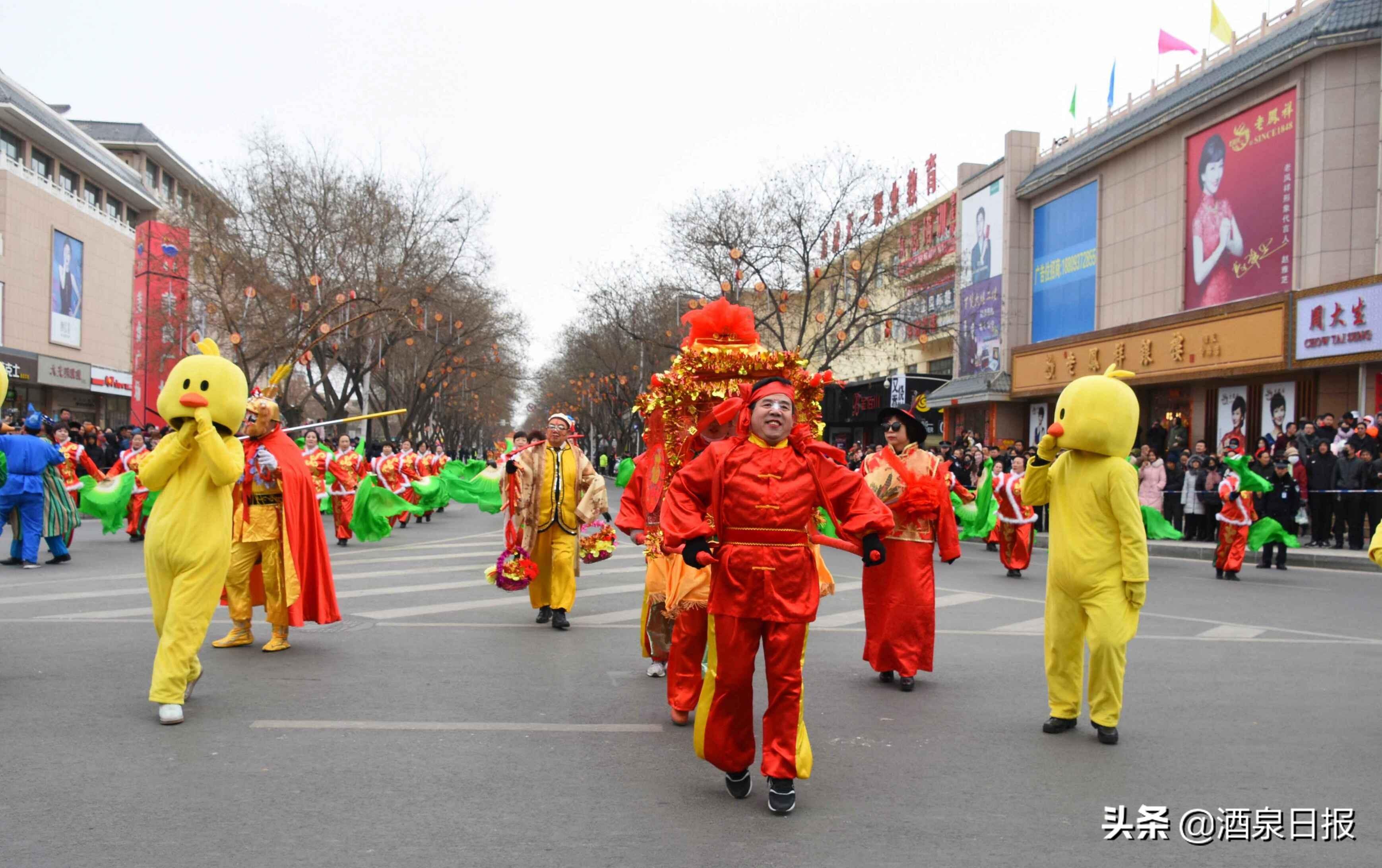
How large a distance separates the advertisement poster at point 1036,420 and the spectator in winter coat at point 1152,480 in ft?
55.7

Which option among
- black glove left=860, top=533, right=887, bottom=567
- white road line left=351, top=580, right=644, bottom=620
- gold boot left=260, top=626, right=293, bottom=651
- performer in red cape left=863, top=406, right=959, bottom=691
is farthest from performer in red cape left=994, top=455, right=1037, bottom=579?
black glove left=860, top=533, right=887, bottom=567

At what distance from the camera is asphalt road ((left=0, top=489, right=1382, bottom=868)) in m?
4.19

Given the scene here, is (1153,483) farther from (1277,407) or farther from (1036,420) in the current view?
(1036,420)

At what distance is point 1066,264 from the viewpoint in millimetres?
34906

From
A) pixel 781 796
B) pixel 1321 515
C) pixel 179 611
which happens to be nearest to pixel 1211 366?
pixel 1321 515

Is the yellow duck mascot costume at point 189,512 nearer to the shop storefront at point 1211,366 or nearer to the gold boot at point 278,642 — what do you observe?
the gold boot at point 278,642

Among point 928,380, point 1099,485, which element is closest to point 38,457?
point 1099,485

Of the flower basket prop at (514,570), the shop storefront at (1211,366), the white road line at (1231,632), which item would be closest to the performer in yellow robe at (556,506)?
the flower basket prop at (514,570)

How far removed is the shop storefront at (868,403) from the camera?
39.9 metres

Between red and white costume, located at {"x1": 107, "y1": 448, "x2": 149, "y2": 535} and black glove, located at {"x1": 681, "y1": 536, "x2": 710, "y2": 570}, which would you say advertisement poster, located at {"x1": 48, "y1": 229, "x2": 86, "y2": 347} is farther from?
black glove, located at {"x1": 681, "y1": 536, "x2": 710, "y2": 570}

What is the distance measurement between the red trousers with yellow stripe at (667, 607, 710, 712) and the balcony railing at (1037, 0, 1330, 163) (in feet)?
82.3

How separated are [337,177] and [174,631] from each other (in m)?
25.5

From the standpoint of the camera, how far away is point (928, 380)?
44.1m

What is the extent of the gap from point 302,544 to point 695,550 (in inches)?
168
